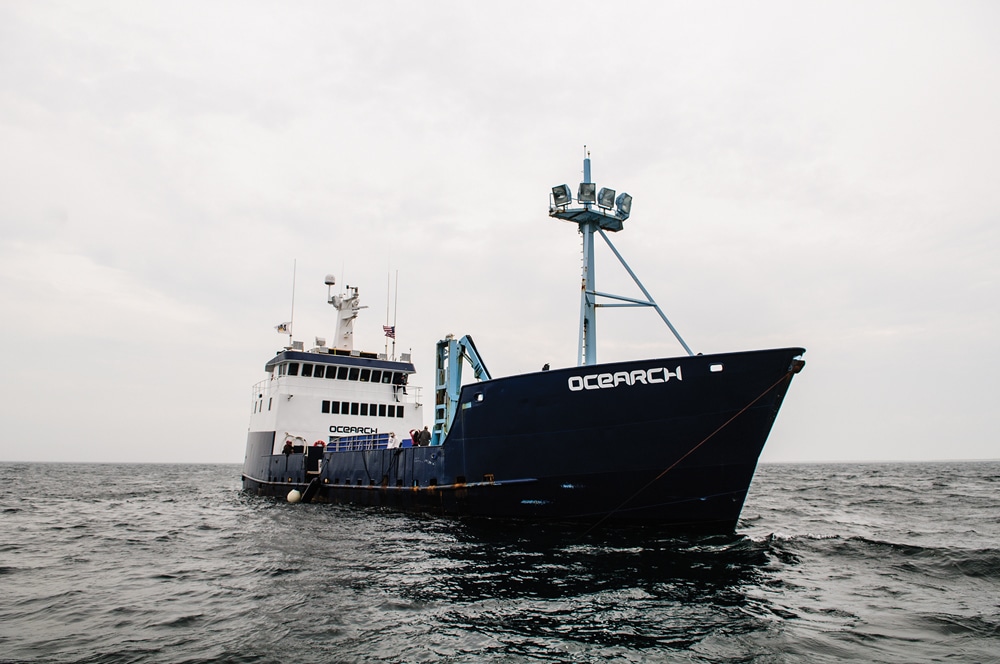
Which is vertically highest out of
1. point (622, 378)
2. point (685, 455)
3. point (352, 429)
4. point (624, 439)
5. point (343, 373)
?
point (343, 373)

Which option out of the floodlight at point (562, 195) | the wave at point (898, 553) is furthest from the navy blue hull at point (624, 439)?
the floodlight at point (562, 195)

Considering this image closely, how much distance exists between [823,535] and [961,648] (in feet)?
27.2

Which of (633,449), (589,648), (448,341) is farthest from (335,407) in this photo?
(589,648)

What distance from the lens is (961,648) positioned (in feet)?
20.2

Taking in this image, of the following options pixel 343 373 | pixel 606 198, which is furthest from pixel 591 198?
pixel 343 373

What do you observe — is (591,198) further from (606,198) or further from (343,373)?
(343,373)

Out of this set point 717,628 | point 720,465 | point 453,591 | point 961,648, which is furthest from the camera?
point 720,465

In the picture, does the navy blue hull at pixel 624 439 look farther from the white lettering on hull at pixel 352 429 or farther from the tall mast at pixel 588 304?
the white lettering on hull at pixel 352 429

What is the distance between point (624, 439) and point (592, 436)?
690 mm

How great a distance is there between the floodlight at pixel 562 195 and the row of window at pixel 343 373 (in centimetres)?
1284

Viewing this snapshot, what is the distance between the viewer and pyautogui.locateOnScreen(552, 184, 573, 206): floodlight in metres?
17.2

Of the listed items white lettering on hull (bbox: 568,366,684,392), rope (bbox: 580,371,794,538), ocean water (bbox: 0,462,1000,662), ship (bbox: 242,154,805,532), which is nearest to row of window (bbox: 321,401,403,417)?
ship (bbox: 242,154,805,532)

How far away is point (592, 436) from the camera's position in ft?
43.9

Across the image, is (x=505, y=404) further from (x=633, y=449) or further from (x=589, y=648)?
(x=589, y=648)
